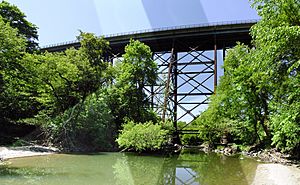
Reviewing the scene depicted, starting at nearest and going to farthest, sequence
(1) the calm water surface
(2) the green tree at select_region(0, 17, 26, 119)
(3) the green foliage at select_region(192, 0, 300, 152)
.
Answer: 1. (1) the calm water surface
2. (3) the green foliage at select_region(192, 0, 300, 152)
3. (2) the green tree at select_region(0, 17, 26, 119)

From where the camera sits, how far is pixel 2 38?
9.92 m

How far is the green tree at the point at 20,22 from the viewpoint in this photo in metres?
21.2

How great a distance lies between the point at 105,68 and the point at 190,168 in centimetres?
1005

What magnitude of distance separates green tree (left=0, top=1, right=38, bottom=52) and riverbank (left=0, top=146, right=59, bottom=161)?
10288mm

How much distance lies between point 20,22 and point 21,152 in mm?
14105

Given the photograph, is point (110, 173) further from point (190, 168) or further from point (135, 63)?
point (135, 63)

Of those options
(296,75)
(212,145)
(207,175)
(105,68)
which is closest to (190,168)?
(207,175)

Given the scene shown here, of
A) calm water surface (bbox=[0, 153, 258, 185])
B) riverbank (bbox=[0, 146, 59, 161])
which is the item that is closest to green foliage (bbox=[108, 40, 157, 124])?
riverbank (bbox=[0, 146, 59, 161])

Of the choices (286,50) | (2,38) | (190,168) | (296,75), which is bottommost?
(190,168)

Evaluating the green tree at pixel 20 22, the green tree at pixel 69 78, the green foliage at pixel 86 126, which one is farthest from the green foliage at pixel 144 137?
the green tree at pixel 20 22

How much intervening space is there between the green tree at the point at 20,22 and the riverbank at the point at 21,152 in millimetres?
10288

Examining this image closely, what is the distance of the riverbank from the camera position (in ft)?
36.7

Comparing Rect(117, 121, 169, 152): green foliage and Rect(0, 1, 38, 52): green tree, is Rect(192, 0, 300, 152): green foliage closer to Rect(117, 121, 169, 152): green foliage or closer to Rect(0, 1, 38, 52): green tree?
Rect(117, 121, 169, 152): green foliage

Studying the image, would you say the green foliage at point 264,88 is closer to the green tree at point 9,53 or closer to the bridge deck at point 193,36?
the bridge deck at point 193,36
